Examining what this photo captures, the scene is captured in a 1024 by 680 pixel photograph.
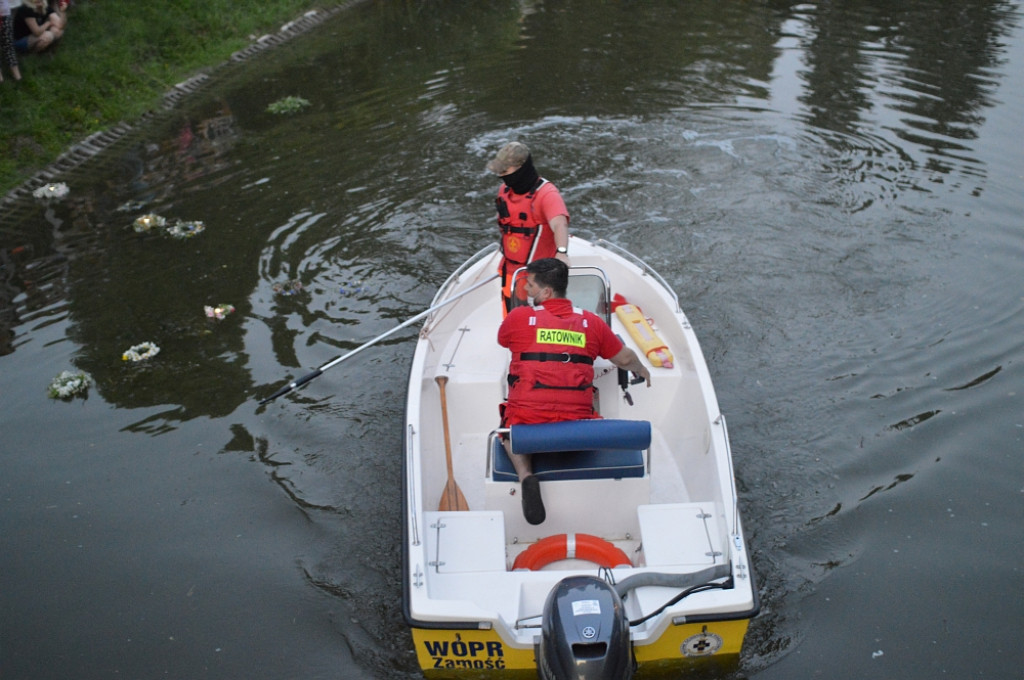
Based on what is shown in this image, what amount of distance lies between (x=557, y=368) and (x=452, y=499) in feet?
3.70

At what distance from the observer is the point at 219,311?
7863mm

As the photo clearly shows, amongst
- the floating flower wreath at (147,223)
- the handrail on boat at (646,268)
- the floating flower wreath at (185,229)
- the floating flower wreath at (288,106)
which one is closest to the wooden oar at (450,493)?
the handrail on boat at (646,268)

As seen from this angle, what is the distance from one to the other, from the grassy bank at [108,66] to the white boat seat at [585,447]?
9.35 meters

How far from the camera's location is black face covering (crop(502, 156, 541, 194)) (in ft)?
19.6

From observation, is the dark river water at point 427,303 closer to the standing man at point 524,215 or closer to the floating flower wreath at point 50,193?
the floating flower wreath at point 50,193

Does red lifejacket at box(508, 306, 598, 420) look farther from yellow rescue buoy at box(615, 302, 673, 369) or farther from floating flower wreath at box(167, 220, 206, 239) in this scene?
floating flower wreath at box(167, 220, 206, 239)

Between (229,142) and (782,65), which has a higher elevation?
(229,142)

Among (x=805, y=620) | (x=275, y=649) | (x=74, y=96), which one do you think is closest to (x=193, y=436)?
(x=275, y=649)

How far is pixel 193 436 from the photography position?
6.49 metres

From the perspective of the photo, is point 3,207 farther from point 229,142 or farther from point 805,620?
point 805,620

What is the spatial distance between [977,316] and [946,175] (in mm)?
3357

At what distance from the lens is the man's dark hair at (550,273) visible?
15.7 feet

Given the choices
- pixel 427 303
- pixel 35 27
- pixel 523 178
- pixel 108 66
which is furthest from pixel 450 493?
pixel 108 66

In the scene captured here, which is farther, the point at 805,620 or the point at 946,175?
the point at 946,175
